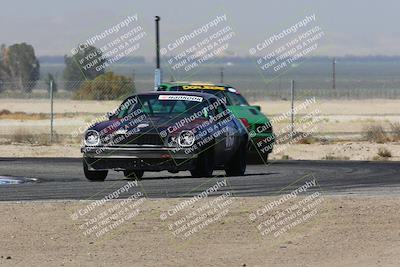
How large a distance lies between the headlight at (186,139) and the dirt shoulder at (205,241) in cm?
386

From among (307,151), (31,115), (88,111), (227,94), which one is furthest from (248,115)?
(88,111)

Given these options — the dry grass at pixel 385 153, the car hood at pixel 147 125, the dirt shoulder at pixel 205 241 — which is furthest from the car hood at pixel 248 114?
the dirt shoulder at pixel 205 241

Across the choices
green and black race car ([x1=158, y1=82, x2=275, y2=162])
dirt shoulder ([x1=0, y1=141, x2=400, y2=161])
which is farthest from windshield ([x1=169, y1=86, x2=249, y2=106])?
dirt shoulder ([x1=0, y1=141, x2=400, y2=161])

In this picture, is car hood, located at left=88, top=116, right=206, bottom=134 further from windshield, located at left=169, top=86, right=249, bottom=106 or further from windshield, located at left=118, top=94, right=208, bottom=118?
windshield, located at left=169, top=86, right=249, bottom=106

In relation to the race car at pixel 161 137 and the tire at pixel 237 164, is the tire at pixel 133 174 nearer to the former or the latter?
the race car at pixel 161 137

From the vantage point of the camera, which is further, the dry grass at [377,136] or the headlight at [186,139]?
the dry grass at [377,136]

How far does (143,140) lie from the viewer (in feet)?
72.0

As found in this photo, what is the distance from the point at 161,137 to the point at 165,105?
1314 mm

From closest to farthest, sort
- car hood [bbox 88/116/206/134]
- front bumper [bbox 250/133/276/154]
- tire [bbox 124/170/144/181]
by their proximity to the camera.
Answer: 1. car hood [bbox 88/116/206/134]
2. tire [bbox 124/170/144/181]
3. front bumper [bbox 250/133/276/154]

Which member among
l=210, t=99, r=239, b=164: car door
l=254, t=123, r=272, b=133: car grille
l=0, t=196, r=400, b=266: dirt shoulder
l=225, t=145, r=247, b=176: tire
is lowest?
l=254, t=123, r=272, b=133: car grille

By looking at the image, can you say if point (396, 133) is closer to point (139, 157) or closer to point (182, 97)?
point (182, 97)

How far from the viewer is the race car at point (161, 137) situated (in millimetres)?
21906

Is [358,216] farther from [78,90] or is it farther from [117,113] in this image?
[78,90]

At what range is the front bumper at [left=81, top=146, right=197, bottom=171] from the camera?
861 inches
